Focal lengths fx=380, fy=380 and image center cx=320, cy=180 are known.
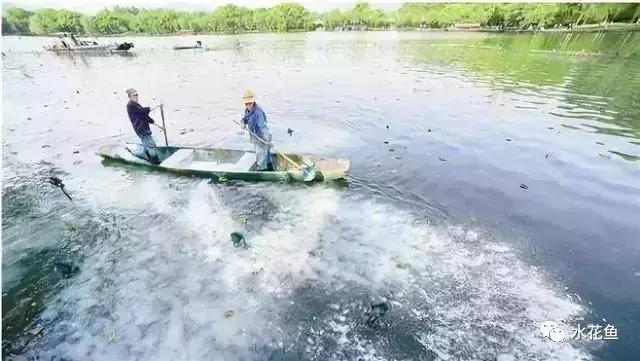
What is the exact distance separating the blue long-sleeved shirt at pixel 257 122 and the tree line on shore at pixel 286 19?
48.6 meters

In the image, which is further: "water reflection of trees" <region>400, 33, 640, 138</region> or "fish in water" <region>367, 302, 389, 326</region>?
"water reflection of trees" <region>400, 33, 640, 138</region>

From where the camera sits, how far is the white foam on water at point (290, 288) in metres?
5.72

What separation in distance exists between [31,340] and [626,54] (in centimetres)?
3958

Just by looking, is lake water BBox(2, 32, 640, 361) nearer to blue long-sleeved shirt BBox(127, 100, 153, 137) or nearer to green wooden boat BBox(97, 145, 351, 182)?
green wooden boat BBox(97, 145, 351, 182)

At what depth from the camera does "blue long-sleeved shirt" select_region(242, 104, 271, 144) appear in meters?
9.54

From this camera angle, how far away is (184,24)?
9069 centimetres

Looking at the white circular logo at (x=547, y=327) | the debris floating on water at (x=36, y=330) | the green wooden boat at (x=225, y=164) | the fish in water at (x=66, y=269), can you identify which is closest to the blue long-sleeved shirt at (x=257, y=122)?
the green wooden boat at (x=225, y=164)

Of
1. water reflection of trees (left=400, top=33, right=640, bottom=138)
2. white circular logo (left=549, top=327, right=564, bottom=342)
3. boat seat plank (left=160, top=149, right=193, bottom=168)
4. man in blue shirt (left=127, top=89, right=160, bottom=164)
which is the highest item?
man in blue shirt (left=127, top=89, right=160, bottom=164)

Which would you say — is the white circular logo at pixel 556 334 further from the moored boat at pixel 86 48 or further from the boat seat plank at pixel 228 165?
the moored boat at pixel 86 48

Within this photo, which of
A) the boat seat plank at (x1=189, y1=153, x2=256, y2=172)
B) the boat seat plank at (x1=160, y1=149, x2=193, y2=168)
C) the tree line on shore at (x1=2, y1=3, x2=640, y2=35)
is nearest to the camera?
the boat seat plank at (x1=189, y1=153, x2=256, y2=172)

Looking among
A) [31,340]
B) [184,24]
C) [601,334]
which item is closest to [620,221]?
[601,334]

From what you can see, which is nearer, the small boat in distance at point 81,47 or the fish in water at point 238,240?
the fish in water at point 238,240

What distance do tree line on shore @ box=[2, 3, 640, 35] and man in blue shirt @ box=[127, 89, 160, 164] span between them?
4740 centimetres

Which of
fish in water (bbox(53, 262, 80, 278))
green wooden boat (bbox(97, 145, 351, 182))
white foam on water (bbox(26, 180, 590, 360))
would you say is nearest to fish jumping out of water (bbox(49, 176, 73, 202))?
green wooden boat (bbox(97, 145, 351, 182))
